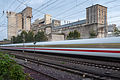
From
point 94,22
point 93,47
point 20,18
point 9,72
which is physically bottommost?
point 9,72

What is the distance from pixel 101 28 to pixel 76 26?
2021 centimetres

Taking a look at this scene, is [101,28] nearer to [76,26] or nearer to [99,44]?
[76,26]

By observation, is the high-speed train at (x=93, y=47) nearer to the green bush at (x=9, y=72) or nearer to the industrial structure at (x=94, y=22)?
the green bush at (x=9, y=72)

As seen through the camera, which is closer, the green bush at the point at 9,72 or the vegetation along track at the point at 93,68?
the green bush at the point at 9,72

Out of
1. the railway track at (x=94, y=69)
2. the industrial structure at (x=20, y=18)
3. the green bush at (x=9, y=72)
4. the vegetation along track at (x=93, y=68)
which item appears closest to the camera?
the green bush at (x=9, y=72)

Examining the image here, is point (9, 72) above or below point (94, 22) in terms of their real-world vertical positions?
below

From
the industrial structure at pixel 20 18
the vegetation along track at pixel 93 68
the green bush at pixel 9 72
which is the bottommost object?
the vegetation along track at pixel 93 68

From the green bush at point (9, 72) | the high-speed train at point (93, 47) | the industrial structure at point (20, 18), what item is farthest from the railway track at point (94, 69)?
the industrial structure at point (20, 18)

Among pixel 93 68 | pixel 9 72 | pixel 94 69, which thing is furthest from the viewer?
pixel 93 68

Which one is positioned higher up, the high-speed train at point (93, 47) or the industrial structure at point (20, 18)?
the industrial structure at point (20, 18)

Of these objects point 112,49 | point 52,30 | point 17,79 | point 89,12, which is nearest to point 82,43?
point 112,49

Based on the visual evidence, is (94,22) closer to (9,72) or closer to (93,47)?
(93,47)

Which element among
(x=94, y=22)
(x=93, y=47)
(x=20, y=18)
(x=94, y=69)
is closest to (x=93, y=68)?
(x=94, y=69)

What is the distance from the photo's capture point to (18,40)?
201 ft
